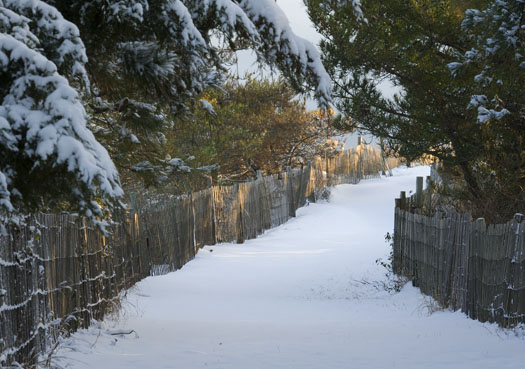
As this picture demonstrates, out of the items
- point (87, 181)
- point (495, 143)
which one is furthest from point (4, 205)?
point (495, 143)

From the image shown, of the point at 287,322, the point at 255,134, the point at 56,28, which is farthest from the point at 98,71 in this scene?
the point at 255,134

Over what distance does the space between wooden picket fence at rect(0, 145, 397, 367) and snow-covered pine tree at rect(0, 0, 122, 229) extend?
124cm

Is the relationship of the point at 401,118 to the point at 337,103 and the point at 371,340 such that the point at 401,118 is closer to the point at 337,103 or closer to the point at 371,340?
the point at 337,103

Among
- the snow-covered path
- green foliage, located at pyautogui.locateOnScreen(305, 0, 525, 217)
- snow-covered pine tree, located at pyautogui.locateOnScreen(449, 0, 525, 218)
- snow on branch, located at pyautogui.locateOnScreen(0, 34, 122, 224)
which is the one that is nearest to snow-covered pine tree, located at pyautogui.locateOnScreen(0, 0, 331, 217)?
snow on branch, located at pyautogui.locateOnScreen(0, 34, 122, 224)

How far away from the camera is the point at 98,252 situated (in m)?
6.86

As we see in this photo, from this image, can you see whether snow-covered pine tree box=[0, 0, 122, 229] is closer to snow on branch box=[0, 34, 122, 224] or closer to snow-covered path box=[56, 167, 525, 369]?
snow on branch box=[0, 34, 122, 224]

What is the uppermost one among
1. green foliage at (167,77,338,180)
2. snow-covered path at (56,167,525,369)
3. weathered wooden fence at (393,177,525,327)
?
green foliage at (167,77,338,180)

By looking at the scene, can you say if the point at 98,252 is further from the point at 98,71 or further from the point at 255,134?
the point at 255,134

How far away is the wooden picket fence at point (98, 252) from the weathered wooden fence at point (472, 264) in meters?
3.68

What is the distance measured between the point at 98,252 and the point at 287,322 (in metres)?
2.47

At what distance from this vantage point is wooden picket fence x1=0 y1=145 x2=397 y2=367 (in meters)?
4.69

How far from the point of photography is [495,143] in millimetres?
8508

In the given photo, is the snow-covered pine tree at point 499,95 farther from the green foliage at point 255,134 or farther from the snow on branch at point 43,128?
the green foliage at point 255,134

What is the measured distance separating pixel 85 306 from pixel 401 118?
6.17m
